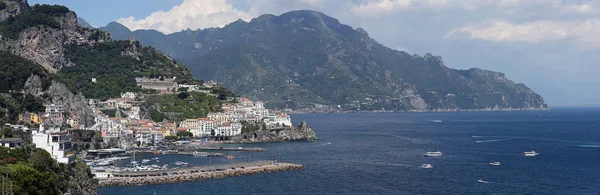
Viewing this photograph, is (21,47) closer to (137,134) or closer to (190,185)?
→ (137,134)

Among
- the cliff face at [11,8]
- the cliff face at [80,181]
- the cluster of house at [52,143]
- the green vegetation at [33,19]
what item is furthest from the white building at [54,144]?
the cliff face at [11,8]

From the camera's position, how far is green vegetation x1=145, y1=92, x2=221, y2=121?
123 m

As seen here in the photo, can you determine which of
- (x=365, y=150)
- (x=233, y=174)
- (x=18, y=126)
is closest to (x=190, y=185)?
(x=233, y=174)

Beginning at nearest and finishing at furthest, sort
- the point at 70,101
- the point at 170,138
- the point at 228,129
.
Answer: the point at 70,101
the point at 170,138
the point at 228,129

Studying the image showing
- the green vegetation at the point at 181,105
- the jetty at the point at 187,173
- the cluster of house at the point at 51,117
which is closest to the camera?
the jetty at the point at 187,173

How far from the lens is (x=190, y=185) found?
212ft

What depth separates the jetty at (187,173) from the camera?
64875 mm

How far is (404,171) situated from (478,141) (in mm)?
45428

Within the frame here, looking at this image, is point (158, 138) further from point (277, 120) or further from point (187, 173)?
point (187, 173)

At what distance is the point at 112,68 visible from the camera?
465 ft

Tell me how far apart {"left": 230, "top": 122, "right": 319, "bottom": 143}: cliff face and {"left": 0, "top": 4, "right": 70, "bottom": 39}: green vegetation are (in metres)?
50.9

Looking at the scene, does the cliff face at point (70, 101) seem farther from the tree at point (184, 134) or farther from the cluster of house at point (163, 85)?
the cluster of house at point (163, 85)

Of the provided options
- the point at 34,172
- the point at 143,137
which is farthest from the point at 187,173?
the point at 143,137

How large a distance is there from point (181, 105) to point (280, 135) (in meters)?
21.7
